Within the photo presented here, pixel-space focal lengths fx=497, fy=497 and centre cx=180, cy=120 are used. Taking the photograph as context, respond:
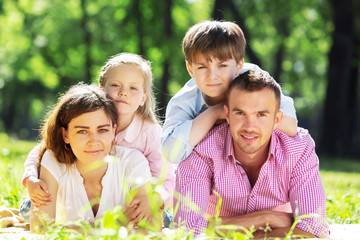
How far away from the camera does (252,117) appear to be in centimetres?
323

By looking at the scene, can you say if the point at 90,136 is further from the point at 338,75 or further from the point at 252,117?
the point at 338,75

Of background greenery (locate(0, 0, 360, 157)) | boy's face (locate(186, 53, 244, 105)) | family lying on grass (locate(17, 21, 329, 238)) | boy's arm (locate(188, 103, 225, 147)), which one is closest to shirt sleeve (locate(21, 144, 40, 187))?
family lying on grass (locate(17, 21, 329, 238))

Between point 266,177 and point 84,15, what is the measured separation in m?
20.2

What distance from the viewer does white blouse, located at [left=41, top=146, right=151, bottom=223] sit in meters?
3.50

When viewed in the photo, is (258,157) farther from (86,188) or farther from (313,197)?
(86,188)

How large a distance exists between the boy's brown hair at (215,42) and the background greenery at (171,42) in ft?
27.1

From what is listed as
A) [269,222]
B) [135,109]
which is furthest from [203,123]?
[269,222]

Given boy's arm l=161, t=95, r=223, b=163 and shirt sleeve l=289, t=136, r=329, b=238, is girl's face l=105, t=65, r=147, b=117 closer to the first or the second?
boy's arm l=161, t=95, r=223, b=163

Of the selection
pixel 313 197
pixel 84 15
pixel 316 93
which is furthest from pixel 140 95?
pixel 316 93

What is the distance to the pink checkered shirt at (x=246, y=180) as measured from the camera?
333 centimetres

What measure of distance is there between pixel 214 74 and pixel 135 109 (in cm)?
78

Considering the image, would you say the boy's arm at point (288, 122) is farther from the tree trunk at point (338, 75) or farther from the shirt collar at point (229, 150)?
the tree trunk at point (338, 75)

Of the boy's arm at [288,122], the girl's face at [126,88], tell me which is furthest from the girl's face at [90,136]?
the boy's arm at [288,122]

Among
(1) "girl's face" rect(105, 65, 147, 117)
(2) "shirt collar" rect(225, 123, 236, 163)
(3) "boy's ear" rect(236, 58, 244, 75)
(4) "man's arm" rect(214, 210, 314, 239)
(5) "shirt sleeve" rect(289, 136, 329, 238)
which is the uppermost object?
(3) "boy's ear" rect(236, 58, 244, 75)
